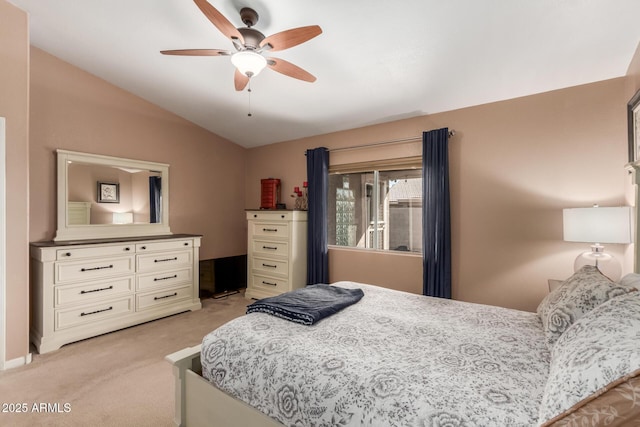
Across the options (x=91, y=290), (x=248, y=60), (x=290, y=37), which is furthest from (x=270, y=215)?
(x=290, y=37)

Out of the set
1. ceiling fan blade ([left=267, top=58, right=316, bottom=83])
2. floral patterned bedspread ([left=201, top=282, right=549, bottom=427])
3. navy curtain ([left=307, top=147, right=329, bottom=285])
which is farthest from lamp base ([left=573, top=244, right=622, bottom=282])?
navy curtain ([left=307, top=147, right=329, bottom=285])

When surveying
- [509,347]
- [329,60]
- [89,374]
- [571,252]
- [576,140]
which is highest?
[329,60]

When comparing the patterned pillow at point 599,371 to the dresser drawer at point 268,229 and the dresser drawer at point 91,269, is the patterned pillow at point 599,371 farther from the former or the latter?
the dresser drawer at point 91,269

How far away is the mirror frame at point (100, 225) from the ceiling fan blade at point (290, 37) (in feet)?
8.81

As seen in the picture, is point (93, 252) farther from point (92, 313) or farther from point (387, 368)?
point (387, 368)

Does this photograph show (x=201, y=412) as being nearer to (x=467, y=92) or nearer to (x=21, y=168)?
(x=21, y=168)

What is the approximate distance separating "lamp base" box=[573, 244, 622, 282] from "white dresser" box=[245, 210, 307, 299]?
2.94 metres

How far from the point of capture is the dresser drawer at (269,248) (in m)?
4.14

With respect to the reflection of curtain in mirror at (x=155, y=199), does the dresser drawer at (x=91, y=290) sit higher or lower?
lower

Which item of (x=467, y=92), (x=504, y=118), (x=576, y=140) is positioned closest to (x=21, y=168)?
(x=467, y=92)

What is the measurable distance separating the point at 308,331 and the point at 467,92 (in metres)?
2.64

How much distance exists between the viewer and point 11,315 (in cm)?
245

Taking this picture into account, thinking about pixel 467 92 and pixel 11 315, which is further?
pixel 467 92

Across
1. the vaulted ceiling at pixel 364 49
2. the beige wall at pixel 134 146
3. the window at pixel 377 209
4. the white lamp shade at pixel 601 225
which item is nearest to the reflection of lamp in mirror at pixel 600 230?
the white lamp shade at pixel 601 225
